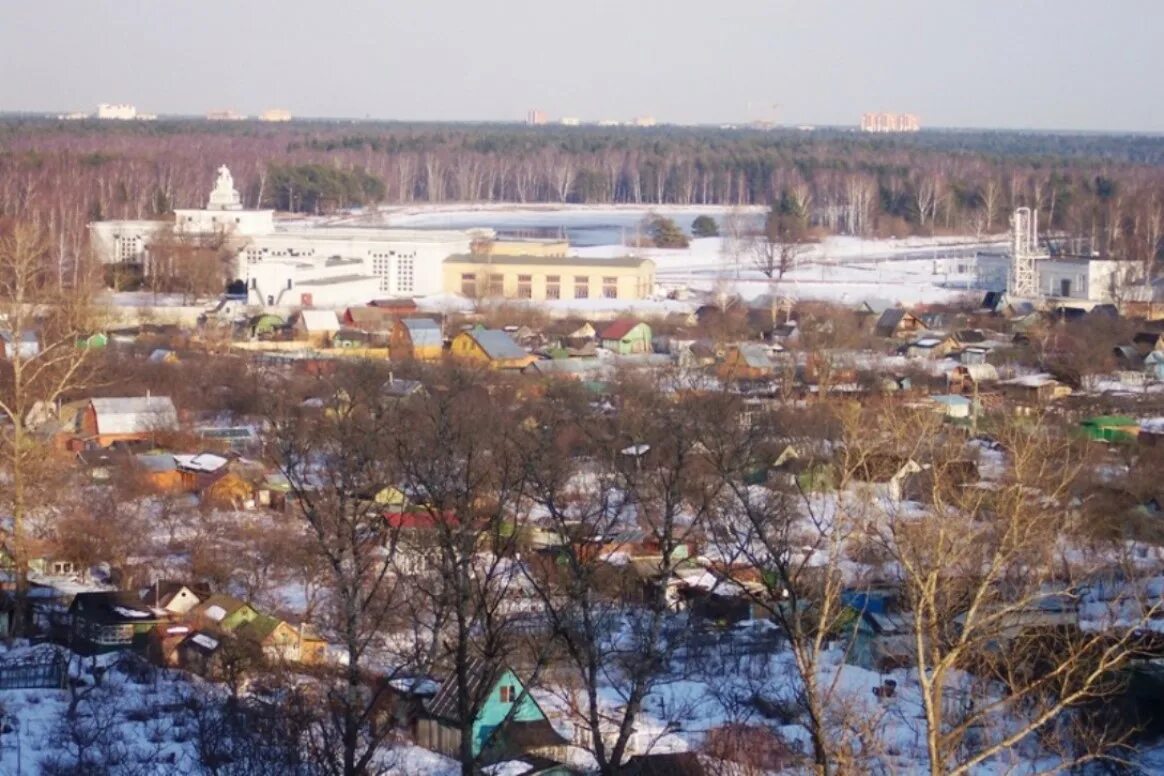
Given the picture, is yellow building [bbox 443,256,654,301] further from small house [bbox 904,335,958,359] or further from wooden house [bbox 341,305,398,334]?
small house [bbox 904,335,958,359]

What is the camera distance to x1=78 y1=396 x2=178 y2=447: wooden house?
8.97 m

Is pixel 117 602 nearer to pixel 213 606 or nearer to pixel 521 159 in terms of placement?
pixel 213 606

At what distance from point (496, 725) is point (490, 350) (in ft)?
22.7

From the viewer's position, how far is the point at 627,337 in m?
12.6

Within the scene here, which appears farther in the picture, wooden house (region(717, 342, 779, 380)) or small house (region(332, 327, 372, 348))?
small house (region(332, 327, 372, 348))

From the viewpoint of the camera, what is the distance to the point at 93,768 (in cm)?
434

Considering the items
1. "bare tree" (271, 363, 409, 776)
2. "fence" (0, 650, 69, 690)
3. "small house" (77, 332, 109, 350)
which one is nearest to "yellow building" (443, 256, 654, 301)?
"small house" (77, 332, 109, 350)

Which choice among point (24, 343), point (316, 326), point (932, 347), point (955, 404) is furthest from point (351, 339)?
point (955, 404)

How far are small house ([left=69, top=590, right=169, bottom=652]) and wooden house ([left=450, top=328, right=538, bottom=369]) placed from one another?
513cm

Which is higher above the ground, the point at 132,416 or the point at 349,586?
the point at 349,586

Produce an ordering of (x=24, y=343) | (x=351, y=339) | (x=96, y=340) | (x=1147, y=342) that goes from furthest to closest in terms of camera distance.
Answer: (x=351, y=339) → (x=1147, y=342) → (x=96, y=340) → (x=24, y=343)

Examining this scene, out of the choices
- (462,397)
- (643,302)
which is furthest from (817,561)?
(643,302)

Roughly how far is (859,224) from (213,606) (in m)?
20.0

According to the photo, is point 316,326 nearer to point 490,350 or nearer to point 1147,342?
point 490,350
